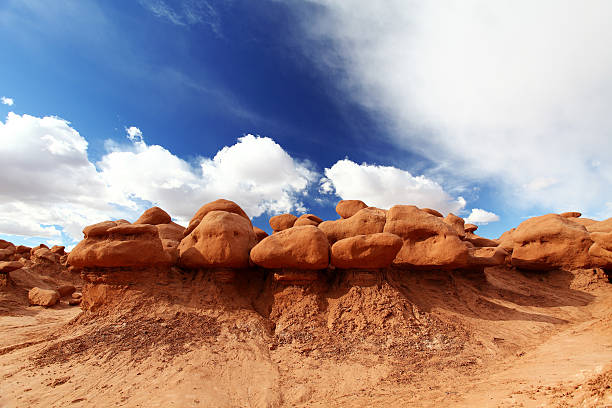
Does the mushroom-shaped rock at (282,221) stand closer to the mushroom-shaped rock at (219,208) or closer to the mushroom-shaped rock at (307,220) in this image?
the mushroom-shaped rock at (307,220)

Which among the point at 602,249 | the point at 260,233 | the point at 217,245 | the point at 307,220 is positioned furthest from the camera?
the point at 260,233

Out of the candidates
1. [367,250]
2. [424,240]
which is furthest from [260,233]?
[424,240]

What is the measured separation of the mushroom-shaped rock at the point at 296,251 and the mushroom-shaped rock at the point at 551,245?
28.8ft

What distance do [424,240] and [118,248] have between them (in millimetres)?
7707

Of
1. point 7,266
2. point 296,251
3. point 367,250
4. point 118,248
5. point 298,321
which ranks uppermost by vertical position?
point 367,250

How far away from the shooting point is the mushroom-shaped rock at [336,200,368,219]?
11.0 meters

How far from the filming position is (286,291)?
7.61m

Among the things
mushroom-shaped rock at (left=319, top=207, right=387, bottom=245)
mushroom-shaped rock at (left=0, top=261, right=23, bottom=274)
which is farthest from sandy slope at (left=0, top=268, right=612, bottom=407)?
mushroom-shaped rock at (left=0, top=261, right=23, bottom=274)

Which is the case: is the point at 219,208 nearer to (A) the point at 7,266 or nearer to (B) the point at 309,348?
(B) the point at 309,348

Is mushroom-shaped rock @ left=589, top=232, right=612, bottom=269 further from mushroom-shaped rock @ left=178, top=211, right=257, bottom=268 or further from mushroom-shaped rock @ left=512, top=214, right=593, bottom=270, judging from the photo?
mushroom-shaped rock @ left=178, top=211, right=257, bottom=268

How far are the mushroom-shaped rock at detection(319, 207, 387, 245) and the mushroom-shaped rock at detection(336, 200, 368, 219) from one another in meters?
1.87

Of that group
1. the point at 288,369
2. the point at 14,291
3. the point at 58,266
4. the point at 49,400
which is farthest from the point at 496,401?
the point at 58,266

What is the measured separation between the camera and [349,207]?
36.4 feet

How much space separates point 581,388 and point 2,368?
8.53 m
